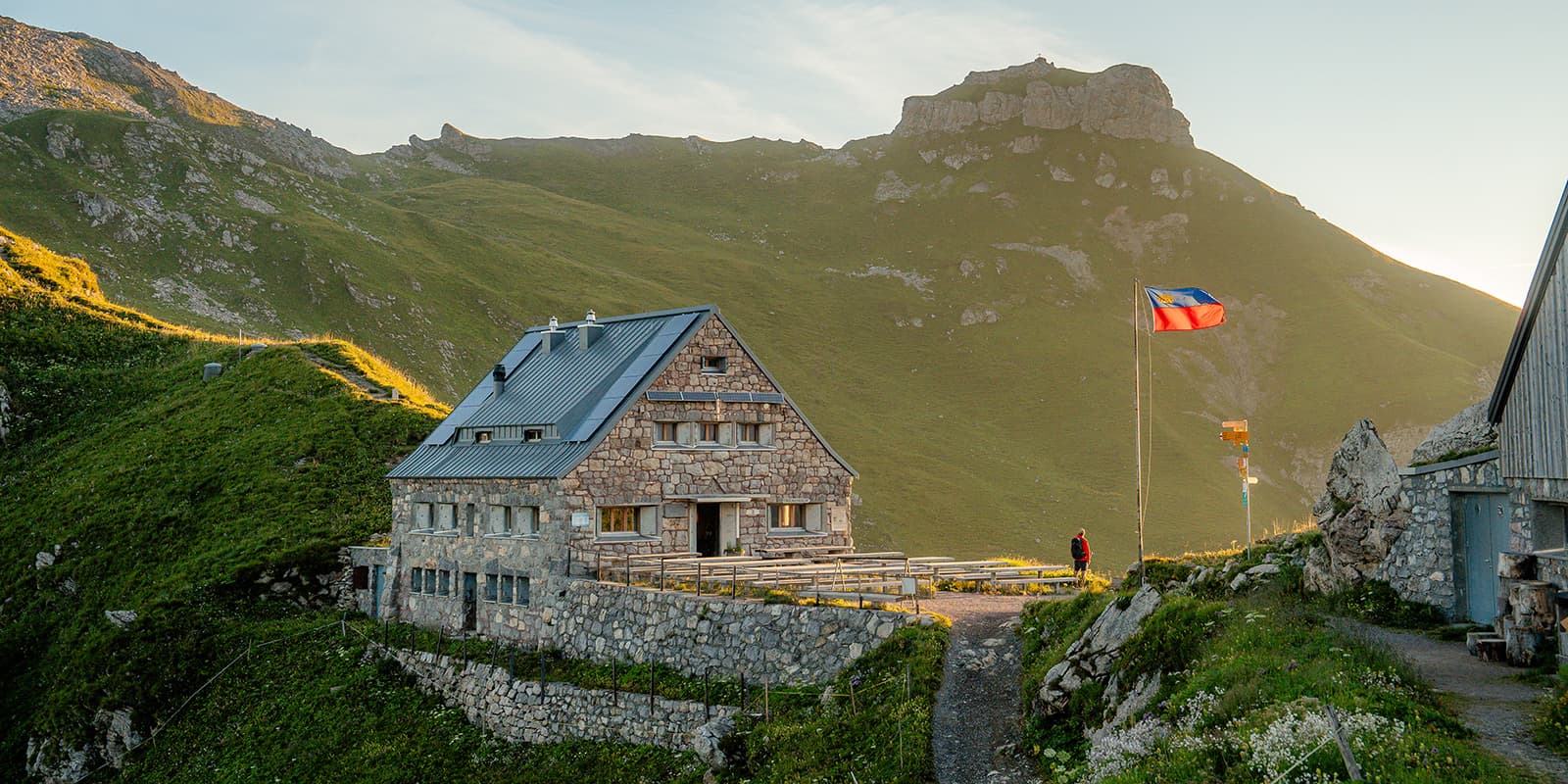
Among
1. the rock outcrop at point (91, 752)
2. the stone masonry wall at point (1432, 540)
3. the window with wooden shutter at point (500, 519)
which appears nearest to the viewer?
the stone masonry wall at point (1432, 540)

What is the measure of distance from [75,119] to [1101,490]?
10887cm

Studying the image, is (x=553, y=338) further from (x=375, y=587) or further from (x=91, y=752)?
(x=91, y=752)

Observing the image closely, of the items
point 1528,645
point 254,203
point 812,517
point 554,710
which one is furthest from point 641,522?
point 254,203

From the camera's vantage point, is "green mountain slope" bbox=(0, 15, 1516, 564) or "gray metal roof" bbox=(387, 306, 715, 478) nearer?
"gray metal roof" bbox=(387, 306, 715, 478)

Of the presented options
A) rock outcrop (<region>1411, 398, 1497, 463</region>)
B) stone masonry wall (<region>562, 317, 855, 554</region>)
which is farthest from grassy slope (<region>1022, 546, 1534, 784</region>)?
stone masonry wall (<region>562, 317, 855, 554</region>)

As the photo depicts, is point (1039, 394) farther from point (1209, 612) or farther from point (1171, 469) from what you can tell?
point (1209, 612)

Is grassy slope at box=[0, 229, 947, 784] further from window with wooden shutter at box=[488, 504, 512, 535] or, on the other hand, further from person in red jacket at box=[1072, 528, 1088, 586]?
person in red jacket at box=[1072, 528, 1088, 586]

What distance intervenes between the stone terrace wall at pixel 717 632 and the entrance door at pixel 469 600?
19.0ft

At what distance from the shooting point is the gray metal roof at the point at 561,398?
3944 centimetres

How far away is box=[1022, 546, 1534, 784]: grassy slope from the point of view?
46.7 feet

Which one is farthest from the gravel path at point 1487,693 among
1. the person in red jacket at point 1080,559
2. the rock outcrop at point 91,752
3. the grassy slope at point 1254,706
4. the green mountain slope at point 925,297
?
the green mountain slope at point 925,297

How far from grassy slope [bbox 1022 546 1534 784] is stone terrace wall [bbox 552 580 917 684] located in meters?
5.44

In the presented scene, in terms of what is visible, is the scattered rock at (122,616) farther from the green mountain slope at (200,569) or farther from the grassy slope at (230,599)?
the grassy slope at (230,599)

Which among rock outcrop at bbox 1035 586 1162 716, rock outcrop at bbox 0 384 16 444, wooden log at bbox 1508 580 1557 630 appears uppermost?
rock outcrop at bbox 0 384 16 444
